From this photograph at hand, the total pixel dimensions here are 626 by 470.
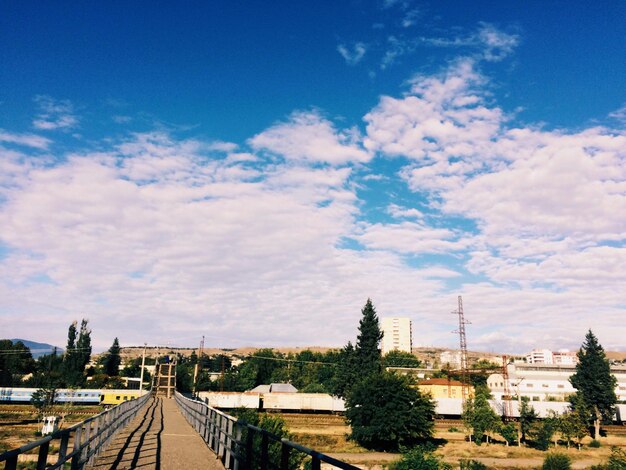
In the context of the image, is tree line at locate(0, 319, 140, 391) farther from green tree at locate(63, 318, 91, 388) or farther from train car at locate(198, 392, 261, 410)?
train car at locate(198, 392, 261, 410)

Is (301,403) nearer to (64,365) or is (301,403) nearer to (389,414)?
(389,414)

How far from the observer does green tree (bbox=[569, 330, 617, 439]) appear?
7344 cm

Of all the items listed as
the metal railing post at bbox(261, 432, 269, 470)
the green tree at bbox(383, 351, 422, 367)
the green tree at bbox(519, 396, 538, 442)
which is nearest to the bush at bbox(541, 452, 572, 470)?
the green tree at bbox(519, 396, 538, 442)

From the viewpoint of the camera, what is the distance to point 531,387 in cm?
12350

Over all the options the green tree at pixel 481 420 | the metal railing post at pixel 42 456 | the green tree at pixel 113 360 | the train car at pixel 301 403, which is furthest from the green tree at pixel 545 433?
the green tree at pixel 113 360

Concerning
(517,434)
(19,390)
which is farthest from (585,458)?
(19,390)

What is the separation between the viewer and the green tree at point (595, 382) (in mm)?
73438

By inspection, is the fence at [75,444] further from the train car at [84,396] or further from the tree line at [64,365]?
the tree line at [64,365]

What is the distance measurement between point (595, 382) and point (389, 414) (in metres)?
48.6

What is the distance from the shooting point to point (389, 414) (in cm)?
4797

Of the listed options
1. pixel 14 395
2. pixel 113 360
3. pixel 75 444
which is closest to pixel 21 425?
→ pixel 14 395

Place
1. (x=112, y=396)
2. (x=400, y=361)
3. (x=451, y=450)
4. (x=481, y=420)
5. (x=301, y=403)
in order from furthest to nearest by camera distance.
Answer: (x=400, y=361), (x=301, y=403), (x=112, y=396), (x=481, y=420), (x=451, y=450)

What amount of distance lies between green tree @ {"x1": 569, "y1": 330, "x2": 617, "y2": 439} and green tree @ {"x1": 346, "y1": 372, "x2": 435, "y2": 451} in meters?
35.9

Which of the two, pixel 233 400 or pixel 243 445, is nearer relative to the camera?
pixel 243 445
